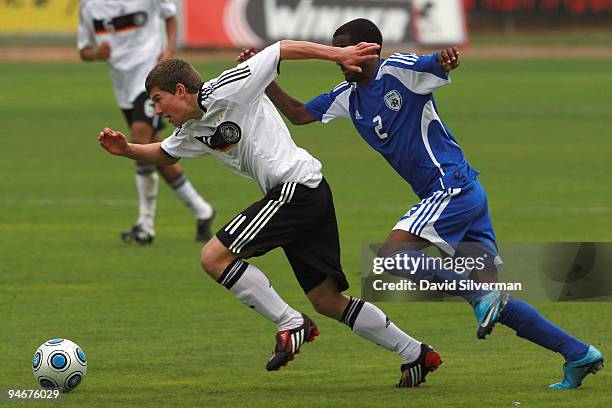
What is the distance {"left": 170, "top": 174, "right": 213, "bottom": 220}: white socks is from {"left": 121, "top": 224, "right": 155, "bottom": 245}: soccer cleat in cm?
48

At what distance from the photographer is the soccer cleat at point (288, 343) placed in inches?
307

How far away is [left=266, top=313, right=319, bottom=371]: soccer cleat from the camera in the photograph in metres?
7.80

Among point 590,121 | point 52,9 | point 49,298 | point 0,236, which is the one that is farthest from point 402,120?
point 52,9

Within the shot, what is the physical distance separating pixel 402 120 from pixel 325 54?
2.61 feet

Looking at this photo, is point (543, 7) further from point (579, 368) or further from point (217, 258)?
point (217, 258)

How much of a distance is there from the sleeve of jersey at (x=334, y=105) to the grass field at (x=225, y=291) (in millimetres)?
1491

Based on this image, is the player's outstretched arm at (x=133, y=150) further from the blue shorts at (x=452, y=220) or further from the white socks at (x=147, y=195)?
the white socks at (x=147, y=195)

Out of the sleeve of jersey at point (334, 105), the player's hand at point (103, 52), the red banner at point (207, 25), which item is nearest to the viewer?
the sleeve of jersey at point (334, 105)

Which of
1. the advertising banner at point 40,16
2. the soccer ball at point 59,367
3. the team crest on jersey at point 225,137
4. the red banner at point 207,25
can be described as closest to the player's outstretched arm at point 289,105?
the team crest on jersey at point 225,137

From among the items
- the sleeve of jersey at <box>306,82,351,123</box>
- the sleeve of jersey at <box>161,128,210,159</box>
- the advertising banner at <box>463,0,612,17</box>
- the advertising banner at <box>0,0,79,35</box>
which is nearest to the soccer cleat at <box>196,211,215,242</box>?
the sleeve of jersey at <box>306,82,351,123</box>

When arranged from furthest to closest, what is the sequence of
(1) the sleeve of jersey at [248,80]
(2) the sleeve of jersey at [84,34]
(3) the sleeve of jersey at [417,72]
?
(2) the sleeve of jersey at [84,34] → (3) the sleeve of jersey at [417,72] → (1) the sleeve of jersey at [248,80]

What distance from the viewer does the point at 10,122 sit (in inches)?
1021

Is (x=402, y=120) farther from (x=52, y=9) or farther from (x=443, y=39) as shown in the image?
(x=52, y=9)

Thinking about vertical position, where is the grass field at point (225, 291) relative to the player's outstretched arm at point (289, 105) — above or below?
below
